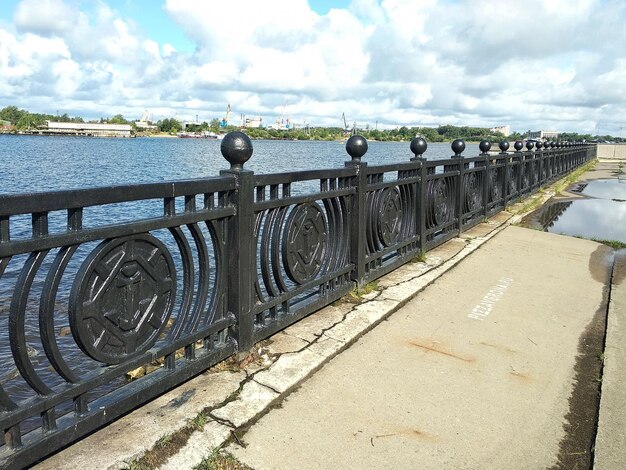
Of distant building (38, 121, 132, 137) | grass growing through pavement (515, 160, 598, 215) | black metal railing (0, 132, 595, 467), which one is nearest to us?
black metal railing (0, 132, 595, 467)

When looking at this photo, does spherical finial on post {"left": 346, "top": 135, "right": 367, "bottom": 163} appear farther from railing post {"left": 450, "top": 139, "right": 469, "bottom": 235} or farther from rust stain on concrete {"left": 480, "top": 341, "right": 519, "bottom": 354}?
railing post {"left": 450, "top": 139, "right": 469, "bottom": 235}

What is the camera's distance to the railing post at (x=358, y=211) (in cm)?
500

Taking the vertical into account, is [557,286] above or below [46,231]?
below

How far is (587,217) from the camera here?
12.7m

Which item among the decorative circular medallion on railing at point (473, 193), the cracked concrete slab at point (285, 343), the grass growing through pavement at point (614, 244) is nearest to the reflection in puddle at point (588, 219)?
the grass growing through pavement at point (614, 244)

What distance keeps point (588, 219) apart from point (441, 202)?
21.9 ft

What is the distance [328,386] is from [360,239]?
1922 millimetres

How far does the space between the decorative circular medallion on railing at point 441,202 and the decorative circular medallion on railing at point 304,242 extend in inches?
116

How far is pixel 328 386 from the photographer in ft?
11.5

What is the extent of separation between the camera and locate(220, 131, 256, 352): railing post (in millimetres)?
3482

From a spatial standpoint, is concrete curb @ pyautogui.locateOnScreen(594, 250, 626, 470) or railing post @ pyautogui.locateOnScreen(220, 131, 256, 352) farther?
railing post @ pyautogui.locateOnScreen(220, 131, 256, 352)

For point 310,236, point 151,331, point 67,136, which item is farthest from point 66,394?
point 67,136

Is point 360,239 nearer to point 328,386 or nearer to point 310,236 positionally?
point 310,236

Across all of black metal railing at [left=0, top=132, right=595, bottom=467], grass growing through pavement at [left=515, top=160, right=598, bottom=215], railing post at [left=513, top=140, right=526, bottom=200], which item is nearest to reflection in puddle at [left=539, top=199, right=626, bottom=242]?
grass growing through pavement at [left=515, top=160, right=598, bottom=215]
